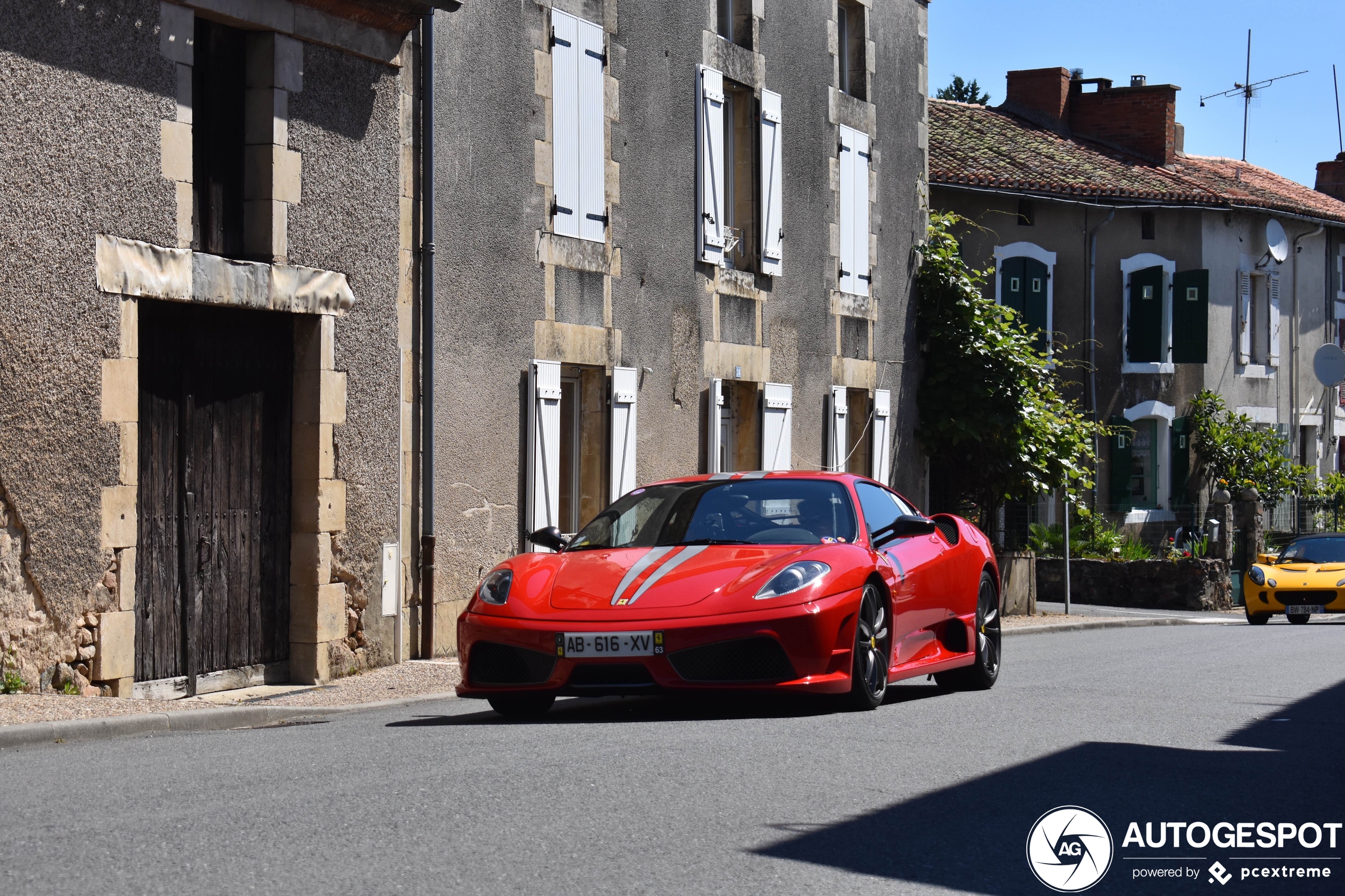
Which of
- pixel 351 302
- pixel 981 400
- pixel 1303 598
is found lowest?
pixel 1303 598

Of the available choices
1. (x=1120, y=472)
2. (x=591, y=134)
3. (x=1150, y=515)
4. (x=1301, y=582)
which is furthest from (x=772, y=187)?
(x=1150, y=515)

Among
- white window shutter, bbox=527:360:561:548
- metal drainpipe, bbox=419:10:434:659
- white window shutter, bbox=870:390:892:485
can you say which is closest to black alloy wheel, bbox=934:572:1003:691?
metal drainpipe, bbox=419:10:434:659

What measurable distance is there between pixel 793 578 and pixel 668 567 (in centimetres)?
66

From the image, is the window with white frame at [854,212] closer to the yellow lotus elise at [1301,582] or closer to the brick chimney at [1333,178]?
the yellow lotus elise at [1301,582]

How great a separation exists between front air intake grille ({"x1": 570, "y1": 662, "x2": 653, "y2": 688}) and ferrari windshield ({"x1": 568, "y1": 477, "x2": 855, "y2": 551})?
1.11m

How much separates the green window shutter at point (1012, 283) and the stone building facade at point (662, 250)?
8.85 metres

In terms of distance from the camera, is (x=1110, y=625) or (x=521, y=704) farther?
(x=1110, y=625)

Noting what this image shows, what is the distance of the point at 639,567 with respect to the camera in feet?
27.3

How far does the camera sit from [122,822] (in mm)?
5262

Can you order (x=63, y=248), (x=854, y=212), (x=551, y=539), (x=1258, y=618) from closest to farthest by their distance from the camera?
(x=551, y=539), (x=63, y=248), (x=854, y=212), (x=1258, y=618)

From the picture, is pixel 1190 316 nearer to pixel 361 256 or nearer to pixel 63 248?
pixel 361 256

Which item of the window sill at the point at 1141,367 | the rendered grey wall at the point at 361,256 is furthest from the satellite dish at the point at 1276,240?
the rendered grey wall at the point at 361,256

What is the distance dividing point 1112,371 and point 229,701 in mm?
23516

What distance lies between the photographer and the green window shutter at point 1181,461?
104 ft
